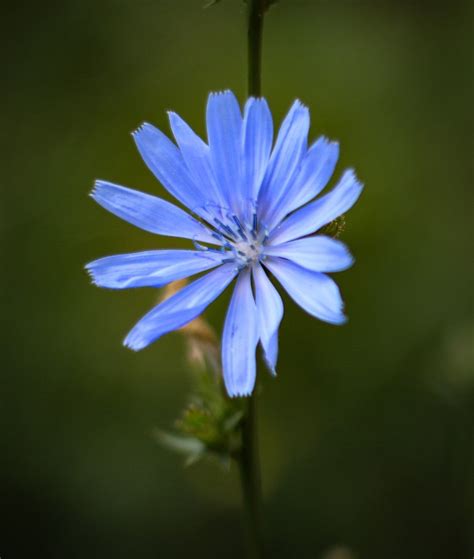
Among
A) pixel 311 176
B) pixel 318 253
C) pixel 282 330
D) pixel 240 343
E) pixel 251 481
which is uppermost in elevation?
pixel 311 176

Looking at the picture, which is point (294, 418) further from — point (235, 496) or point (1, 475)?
point (1, 475)

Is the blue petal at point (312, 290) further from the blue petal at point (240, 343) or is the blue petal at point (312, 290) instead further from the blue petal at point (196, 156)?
the blue petal at point (196, 156)

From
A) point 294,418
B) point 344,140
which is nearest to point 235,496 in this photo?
point 294,418

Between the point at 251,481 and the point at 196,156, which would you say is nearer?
the point at 196,156

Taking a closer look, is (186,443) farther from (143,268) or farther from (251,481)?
(143,268)

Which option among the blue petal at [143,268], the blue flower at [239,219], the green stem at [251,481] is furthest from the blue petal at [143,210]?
the green stem at [251,481]

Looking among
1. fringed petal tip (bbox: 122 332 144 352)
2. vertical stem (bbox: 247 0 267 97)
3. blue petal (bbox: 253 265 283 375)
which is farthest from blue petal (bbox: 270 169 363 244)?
fringed petal tip (bbox: 122 332 144 352)

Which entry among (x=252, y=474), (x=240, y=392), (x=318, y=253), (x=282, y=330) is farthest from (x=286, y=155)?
(x=282, y=330)
